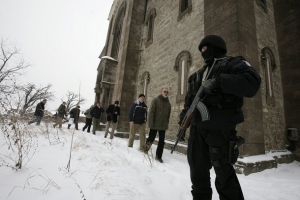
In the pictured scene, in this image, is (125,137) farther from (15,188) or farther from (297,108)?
(297,108)

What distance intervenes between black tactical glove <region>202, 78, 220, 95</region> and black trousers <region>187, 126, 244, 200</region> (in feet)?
1.32

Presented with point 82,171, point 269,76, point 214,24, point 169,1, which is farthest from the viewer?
point 169,1

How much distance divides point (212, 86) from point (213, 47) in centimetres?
62

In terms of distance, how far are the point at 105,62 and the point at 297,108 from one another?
428 inches

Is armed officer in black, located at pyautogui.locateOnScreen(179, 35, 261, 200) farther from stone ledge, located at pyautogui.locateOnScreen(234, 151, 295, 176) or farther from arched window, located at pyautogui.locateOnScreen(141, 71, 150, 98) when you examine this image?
arched window, located at pyautogui.locateOnScreen(141, 71, 150, 98)

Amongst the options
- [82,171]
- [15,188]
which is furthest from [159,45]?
[15,188]

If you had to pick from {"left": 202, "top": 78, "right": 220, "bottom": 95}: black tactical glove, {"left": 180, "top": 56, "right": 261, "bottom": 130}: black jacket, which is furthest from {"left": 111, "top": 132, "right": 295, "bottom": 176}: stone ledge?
{"left": 202, "top": 78, "right": 220, "bottom": 95}: black tactical glove

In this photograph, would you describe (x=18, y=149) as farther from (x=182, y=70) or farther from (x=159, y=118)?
(x=182, y=70)

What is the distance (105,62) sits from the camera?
11344 millimetres

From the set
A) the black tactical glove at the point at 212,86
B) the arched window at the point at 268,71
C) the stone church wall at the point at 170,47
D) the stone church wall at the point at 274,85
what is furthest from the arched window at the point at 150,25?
the black tactical glove at the point at 212,86

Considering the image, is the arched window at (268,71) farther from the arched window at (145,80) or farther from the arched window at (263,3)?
the arched window at (145,80)

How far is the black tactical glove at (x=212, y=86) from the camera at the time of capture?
147cm

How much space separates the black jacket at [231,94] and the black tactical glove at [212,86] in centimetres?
3

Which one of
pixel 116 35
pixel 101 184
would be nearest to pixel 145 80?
pixel 101 184
